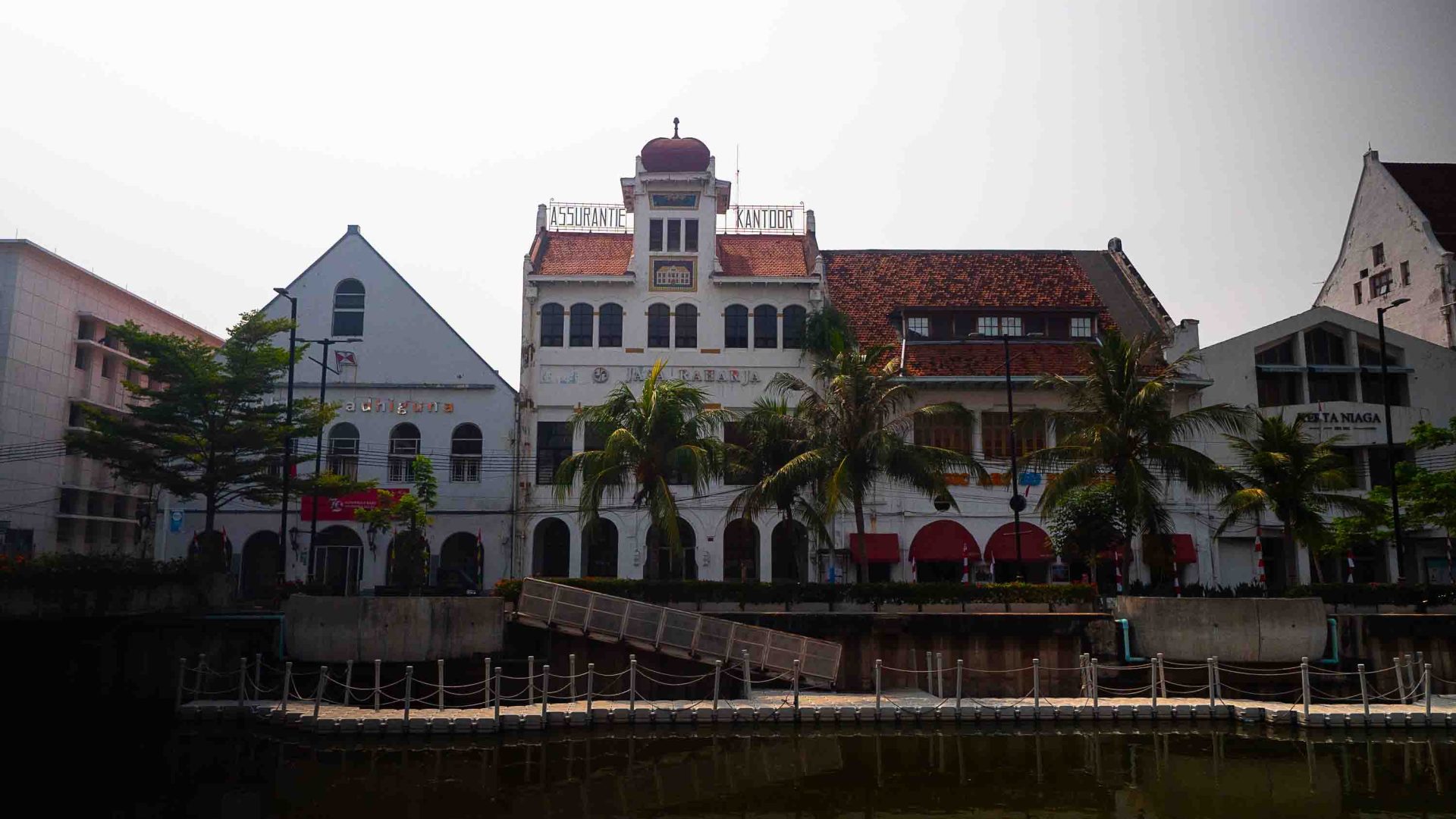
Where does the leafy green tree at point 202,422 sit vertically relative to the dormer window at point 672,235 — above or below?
below

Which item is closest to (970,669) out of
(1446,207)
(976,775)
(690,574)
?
(976,775)

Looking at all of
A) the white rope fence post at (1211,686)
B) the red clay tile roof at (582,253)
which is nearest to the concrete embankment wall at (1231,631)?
the white rope fence post at (1211,686)

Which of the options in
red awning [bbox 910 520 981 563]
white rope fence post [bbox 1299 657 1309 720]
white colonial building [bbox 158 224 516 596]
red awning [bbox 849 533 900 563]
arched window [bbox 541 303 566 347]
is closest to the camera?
white rope fence post [bbox 1299 657 1309 720]

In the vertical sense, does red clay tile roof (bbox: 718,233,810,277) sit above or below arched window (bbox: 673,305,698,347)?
above

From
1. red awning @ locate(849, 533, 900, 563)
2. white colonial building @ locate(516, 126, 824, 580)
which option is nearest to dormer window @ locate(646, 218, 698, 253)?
white colonial building @ locate(516, 126, 824, 580)

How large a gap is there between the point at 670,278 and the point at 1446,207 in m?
37.5

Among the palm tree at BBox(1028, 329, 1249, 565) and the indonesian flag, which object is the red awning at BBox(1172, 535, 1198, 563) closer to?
the indonesian flag

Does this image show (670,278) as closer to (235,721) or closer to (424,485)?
(424,485)

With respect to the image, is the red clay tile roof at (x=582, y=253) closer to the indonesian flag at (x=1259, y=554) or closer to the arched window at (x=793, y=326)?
the arched window at (x=793, y=326)

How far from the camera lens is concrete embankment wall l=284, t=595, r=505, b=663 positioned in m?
29.9

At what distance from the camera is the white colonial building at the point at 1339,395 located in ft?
144

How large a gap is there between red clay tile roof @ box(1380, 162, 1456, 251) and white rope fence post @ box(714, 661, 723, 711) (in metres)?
41.4

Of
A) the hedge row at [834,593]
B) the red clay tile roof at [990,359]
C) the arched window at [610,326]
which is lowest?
the hedge row at [834,593]

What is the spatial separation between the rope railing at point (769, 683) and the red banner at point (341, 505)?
40.9ft
